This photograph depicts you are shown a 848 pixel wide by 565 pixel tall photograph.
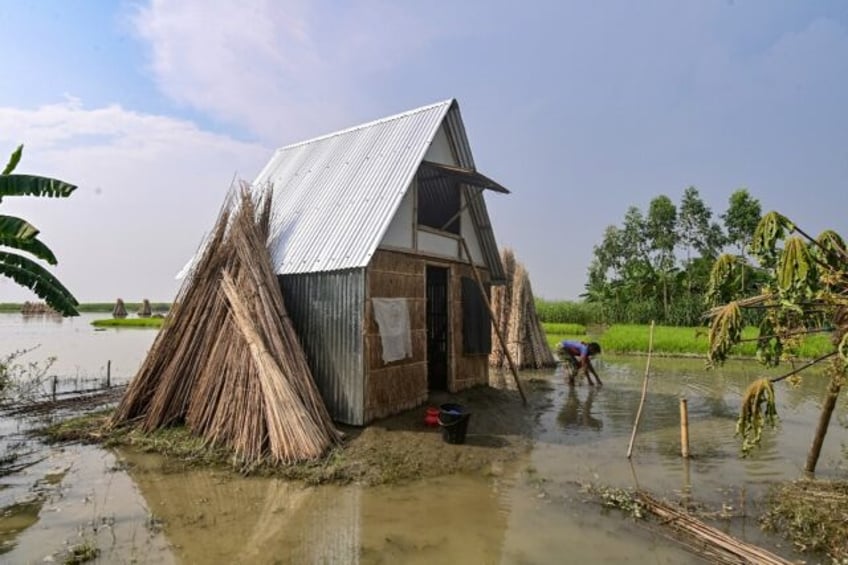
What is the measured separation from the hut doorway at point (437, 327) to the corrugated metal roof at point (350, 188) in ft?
5.57

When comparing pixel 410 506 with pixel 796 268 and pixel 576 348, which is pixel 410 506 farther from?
pixel 576 348

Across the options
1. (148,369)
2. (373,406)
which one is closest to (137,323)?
(148,369)

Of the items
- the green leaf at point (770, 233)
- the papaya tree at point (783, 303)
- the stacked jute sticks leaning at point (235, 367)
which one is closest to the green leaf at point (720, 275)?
the papaya tree at point (783, 303)

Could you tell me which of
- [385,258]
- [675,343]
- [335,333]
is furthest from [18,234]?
[675,343]

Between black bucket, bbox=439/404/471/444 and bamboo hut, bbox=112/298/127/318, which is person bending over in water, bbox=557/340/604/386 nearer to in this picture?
black bucket, bbox=439/404/471/444

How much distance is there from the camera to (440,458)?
21.6ft

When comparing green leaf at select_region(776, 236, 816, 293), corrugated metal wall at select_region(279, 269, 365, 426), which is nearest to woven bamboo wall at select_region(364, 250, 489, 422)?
corrugated metal wall at select_region(279, 269, 365, 426)

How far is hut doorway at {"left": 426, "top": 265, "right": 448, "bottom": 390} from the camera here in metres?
10.4

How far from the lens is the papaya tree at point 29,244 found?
5.76m

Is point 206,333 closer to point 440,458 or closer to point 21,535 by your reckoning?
point 21,535

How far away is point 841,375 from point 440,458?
4404mm

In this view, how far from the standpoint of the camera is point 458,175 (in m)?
9.40

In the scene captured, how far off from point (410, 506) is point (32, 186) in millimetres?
5887

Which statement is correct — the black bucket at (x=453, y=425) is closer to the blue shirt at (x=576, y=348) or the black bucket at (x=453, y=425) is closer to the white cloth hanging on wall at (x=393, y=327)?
the white cloth hanging on wall at (x=393, y=327)
